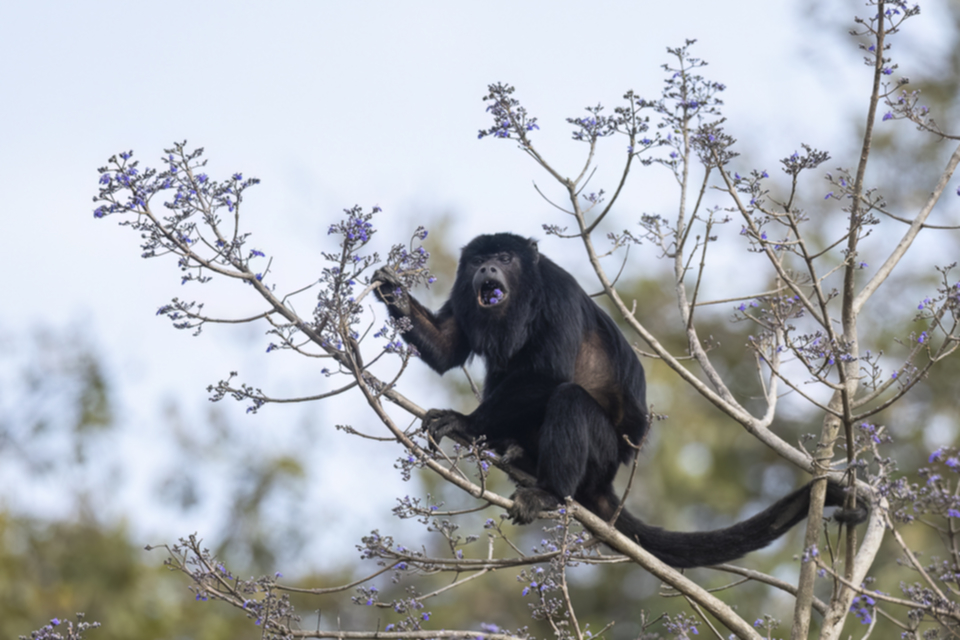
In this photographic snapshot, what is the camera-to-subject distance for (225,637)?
758 inches

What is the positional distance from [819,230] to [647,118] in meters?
17.6

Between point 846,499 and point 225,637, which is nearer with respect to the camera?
point 846,499

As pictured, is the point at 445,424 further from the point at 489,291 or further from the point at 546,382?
the point at 489,291

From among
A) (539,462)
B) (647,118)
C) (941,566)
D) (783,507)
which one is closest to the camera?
(941,566)

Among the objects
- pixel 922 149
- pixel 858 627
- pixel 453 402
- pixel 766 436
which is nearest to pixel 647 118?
pixel 766 436

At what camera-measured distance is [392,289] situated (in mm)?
5074

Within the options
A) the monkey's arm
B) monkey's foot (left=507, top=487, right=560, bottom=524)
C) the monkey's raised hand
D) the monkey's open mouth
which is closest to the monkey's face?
the monkey's open mouth

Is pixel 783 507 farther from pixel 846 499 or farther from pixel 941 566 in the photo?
pixel 941 566

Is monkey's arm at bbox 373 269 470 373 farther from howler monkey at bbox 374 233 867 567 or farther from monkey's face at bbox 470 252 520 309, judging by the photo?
monkey's face at bbox 470 252 520 309

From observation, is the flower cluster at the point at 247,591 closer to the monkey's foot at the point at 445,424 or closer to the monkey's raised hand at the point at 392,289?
the monkey's raised hand at the point at 392,289

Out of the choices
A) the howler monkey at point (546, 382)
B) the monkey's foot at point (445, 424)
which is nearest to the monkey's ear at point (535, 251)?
the howler monkey at point (546, 382)

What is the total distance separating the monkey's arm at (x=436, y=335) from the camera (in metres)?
5.68

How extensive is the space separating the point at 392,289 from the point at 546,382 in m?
1.14

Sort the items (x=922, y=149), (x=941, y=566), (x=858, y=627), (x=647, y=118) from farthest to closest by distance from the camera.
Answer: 1. (x=922, y=149)
2. (x=858, y=627)
3. (x=647, y=118)
4. (x=941, y=566)
